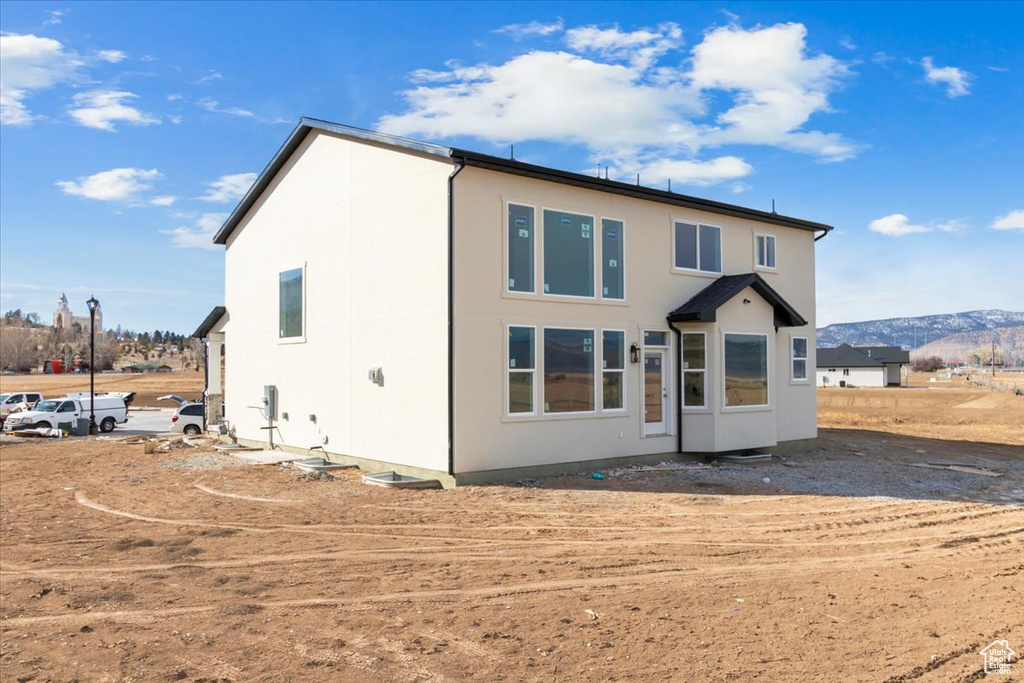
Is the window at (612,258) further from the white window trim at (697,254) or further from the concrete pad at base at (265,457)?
the concrete pad at base at (265,457)

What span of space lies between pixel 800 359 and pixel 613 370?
279 inches

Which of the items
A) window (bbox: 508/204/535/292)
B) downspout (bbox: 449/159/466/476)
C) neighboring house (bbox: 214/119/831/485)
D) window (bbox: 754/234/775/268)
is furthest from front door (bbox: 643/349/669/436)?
downspout (bbox: 449/159/466/476)

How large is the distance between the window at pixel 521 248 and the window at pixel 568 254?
372mm

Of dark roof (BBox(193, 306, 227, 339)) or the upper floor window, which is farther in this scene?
dark roof (BBox(193, 306, 227, 339))

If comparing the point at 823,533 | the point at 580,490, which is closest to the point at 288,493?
the point at 580,490

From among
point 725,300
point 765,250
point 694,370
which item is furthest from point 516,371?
point 765,250

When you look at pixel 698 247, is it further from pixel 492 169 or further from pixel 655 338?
pixel 492 169

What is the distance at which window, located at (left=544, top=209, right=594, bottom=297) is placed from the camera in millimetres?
→ 14984

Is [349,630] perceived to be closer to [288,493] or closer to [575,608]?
[575,608]

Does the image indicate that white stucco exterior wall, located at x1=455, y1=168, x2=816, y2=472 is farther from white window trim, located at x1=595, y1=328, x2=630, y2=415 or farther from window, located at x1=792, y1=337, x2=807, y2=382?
window, located at x1=792, y1=337, x2=807, y2=382

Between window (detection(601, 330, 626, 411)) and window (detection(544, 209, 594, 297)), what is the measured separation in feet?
3.73

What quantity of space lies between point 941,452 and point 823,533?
12.5 m

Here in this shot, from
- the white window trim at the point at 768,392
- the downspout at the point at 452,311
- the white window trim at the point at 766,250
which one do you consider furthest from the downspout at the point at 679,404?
the downspout at the point at 452,311

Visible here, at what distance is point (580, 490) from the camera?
13.4 m
